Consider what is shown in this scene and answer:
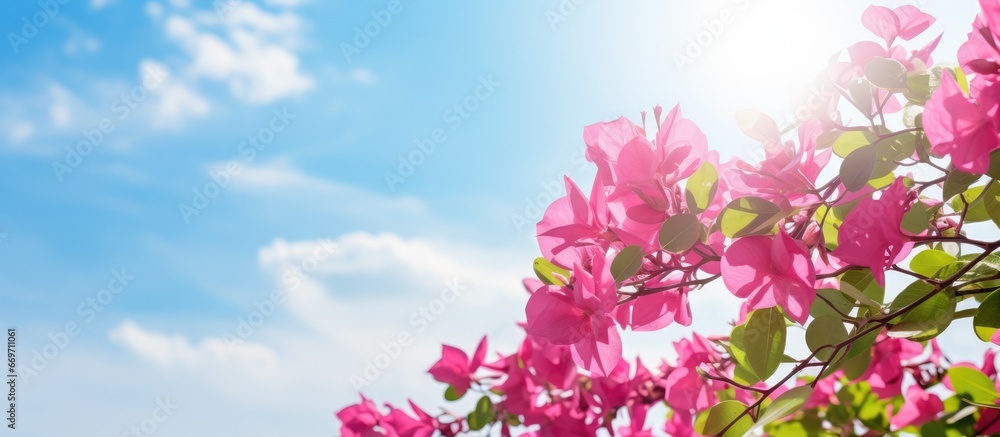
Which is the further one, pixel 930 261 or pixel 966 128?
pixel 930 261

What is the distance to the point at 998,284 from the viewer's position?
77cm

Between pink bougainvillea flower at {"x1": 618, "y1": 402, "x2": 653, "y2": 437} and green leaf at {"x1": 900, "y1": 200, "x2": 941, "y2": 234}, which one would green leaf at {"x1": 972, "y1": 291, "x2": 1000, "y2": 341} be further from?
pink bougainvillea flower at {"x1": 618, "y1": 402, "x2": 653, "y2": 437}

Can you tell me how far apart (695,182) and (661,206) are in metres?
0.04

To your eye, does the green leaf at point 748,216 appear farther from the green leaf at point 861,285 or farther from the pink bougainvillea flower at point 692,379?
the pink bougainvillea flower at point 692,379

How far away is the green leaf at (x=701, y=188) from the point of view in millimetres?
679

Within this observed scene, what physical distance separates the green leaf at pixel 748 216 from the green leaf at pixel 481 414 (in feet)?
2.76

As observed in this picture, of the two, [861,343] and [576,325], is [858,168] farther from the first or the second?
[576,325]

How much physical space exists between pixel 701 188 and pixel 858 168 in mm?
146

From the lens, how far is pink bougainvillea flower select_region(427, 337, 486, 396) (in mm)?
1386

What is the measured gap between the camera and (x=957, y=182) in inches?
25.7

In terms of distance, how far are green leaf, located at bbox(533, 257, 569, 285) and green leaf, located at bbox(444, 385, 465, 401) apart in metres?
0.72

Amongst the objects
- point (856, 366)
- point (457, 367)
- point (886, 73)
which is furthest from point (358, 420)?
point (886, 73)

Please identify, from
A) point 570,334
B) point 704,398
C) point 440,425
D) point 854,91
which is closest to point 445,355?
point 440,425

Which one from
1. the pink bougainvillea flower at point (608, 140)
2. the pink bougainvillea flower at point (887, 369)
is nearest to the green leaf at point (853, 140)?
the pink bougainvillea flower at point (608, 140)
